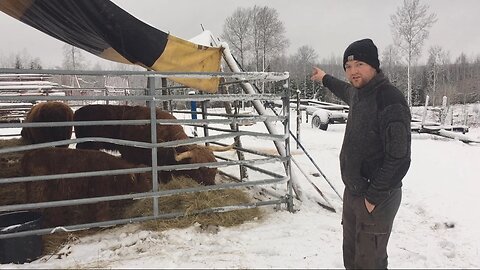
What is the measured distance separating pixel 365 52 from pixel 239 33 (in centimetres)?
5453

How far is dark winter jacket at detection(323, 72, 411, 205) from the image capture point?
8.87 feet

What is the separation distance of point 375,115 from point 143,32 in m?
3.17

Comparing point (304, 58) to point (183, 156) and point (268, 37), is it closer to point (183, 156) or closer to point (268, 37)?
point (268, 37)

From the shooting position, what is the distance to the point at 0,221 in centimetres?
445

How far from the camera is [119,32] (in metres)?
4.75

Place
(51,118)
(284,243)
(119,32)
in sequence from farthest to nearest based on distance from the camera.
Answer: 1. (51,118)
2. (119,32)
3. (284,243)

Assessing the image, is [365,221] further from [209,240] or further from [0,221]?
[0,221]

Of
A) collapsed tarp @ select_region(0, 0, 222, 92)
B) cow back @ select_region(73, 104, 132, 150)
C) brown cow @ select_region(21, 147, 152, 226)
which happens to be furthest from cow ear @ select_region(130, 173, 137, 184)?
cow back @ select_region(73, 104, 132, 150)

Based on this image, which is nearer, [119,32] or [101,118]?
[119,32]

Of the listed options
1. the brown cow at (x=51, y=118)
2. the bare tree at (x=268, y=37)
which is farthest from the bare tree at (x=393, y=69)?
the brown cow at (x=51, y=118)

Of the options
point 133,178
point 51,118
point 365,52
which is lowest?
point 133,178

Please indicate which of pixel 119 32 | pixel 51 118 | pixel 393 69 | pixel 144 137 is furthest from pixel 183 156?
pixel 393 69

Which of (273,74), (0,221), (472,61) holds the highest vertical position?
(472,61)

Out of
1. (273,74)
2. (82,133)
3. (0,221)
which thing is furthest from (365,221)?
(82,133)
